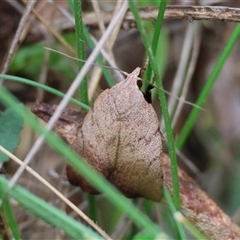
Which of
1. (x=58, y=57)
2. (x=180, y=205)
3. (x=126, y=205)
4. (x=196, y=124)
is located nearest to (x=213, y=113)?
(x=196, y=124)

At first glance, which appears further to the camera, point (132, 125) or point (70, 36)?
point (70, 36)

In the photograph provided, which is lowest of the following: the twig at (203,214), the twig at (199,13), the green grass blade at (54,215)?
the green grass blade at (54,215)

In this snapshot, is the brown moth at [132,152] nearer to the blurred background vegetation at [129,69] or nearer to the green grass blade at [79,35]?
the green grass blade at [79,35]

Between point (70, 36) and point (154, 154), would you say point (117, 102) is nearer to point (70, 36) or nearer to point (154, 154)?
point (154, 154)

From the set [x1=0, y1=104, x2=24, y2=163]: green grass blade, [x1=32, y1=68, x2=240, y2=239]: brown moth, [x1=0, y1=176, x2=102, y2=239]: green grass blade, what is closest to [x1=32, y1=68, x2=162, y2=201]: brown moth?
[x1=32, y1=68, x2=240, y2=239]: brown moth

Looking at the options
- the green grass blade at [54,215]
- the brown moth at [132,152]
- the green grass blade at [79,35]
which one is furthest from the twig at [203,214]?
the green grass blade at [54,215]

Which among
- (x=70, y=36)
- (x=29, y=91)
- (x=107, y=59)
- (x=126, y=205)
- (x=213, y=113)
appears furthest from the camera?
(x=213, y=113)

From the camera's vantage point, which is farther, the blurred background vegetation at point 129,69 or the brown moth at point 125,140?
the blurred background vegetation at point 129,69
